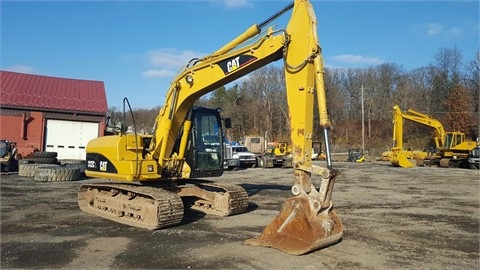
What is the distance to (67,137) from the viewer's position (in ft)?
99.9

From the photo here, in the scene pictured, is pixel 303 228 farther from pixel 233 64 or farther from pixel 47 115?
pixel 47 115

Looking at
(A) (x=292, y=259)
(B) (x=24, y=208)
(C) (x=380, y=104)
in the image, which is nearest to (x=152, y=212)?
(A) (x=292, y=259)

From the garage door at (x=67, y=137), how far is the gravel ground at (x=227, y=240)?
57.3ft

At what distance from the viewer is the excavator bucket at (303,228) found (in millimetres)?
6527

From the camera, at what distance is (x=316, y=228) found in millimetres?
6555

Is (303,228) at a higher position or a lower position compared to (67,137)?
lower

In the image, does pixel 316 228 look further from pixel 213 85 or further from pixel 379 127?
pixel 379 127

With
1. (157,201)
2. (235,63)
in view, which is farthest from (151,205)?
(235,63)

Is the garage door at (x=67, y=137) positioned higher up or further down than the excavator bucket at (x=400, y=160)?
higher up

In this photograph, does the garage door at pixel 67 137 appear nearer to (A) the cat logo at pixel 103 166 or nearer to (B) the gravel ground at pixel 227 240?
(B) the gravel ground at pixel 227 240

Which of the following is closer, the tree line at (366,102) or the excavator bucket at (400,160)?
the excavator bucket at (400,160)

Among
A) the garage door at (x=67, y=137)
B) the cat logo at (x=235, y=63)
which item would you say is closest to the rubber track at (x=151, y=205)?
the cat logo at (x=235, y=63)

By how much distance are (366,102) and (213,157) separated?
7296cm

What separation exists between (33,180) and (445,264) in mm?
17104
